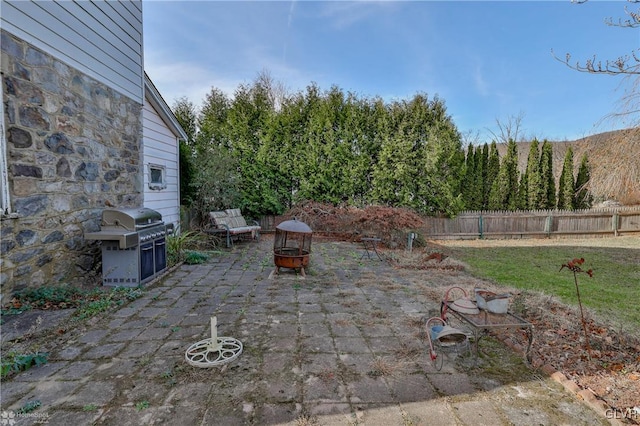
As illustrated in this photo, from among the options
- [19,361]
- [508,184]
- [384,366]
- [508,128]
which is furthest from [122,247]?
[508,128]

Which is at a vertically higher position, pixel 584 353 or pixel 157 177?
pixel 157 177

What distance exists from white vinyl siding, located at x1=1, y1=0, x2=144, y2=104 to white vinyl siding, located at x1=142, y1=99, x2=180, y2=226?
67 centimetres

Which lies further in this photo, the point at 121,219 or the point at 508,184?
the point at 508,184

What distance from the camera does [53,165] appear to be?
3.62 meters

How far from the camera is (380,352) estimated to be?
253 cm

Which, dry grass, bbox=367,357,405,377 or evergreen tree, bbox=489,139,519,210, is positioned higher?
evergreen tree, bbox=489,139,519,210

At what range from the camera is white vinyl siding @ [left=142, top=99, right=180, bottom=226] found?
6016 mm

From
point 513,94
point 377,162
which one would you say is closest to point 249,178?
point 377,162

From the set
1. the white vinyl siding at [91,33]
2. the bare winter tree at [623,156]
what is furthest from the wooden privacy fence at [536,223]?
the white vinyl siding at [91,33]

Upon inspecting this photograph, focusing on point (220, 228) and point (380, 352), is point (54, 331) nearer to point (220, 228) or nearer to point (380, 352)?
point (380, 352)

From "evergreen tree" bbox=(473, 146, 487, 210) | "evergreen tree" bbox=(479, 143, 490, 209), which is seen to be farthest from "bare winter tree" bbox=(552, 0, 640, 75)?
"evergreen tree" bbox=(479, 143, 490, 209)

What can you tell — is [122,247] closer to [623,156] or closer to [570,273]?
[623,156]

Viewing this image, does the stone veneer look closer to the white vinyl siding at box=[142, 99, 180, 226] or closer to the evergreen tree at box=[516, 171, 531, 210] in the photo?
the white vinyl siding at box=[142, 99, 180, 226]

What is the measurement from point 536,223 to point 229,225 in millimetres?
10226
